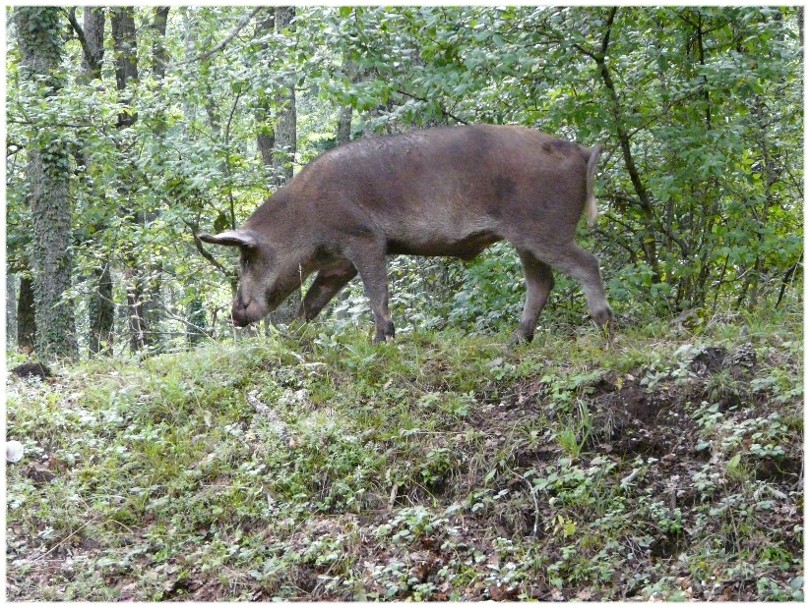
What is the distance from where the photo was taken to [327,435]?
22.7 feet

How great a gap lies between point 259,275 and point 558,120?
3.26 m

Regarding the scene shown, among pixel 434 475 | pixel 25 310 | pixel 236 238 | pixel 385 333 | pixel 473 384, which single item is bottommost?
pixel 25 310

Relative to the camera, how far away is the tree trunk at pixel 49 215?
13227mm

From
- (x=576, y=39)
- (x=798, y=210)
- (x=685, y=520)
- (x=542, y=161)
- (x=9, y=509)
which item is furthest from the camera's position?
(x=798, y=210)

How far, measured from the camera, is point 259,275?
347 inches

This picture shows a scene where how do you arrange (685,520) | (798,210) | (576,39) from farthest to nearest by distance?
(798,210) → (576,39) → (685,520)

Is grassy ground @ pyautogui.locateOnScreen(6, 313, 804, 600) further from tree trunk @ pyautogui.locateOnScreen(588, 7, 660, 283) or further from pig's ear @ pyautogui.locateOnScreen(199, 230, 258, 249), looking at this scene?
tree trunk @ pyautogui.locateOnScreen(588, 7, 660, 283)

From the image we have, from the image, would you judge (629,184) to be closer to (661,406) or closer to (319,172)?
(319,172)

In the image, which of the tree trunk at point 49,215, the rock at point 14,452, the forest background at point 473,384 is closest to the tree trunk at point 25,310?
the tree trunk at point 49,215

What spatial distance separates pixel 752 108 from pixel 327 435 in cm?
648

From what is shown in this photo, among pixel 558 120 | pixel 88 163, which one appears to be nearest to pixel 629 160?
pixel 558 120

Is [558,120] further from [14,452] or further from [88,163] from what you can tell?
[88,163]

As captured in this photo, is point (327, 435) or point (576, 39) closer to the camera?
point (327, 435)

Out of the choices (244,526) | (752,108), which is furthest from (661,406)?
(752,108)
